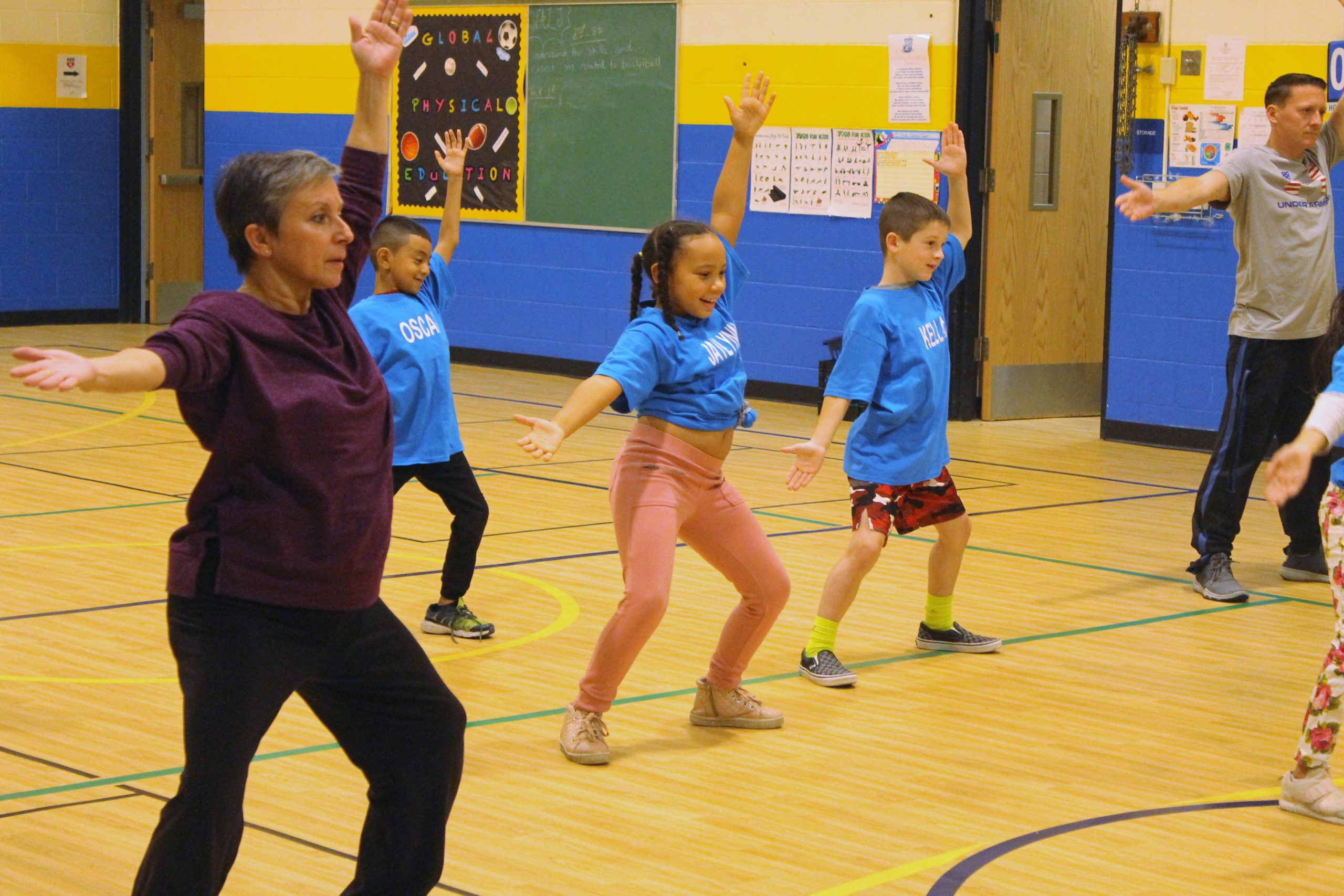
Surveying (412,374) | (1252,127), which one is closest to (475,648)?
(412,374)

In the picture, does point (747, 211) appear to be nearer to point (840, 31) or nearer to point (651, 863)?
point (840, 31)

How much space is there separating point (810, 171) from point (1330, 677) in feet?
25.0

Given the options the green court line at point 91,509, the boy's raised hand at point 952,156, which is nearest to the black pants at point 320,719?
the boy's raised hand at point 952,156

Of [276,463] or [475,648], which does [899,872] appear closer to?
[276,463]

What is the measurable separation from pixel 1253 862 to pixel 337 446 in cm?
211

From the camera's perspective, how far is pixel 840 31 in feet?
36.0

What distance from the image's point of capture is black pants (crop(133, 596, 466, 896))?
2.57m

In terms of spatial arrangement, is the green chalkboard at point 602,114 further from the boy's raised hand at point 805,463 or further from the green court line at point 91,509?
the boy's raised hand at point 805,463

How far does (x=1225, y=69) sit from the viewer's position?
939cm

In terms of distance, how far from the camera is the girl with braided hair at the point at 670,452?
4.24 metres

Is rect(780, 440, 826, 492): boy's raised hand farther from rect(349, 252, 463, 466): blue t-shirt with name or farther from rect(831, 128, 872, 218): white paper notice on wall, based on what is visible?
rect(831, 128, 872, 218): white paper notice on wall

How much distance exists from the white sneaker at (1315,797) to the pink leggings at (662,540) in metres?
1.25

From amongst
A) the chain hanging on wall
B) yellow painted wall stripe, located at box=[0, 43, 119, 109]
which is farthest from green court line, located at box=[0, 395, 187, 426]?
the chain hanging on wall

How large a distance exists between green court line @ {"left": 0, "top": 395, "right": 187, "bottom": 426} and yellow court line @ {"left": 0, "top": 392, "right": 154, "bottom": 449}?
2.8 inches
